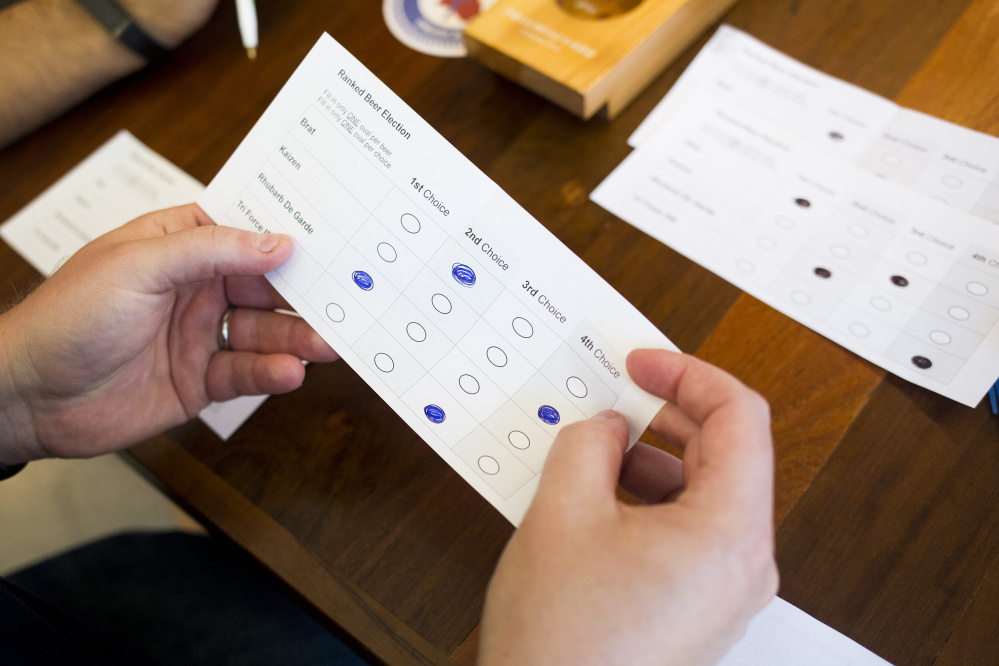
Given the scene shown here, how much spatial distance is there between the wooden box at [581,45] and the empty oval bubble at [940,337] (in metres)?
0.37

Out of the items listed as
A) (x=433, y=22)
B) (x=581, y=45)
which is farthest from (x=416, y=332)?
(x=433, y=22)

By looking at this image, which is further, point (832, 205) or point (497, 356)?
point (832, 205)

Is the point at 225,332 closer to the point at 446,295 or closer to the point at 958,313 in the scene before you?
the point at 446,295

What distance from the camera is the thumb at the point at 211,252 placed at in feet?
1.63

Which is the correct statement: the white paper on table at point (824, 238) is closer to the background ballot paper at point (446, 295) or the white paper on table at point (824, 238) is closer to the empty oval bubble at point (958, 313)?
the empty oval bubble at point (958, 313)

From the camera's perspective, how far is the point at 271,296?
65 centimetres

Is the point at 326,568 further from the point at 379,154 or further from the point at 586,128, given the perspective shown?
the point at 586,128

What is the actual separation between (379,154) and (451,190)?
67mm

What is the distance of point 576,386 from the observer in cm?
46

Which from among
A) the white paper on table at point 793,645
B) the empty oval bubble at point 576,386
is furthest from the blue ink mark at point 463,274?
the white paper on table at point 793,645

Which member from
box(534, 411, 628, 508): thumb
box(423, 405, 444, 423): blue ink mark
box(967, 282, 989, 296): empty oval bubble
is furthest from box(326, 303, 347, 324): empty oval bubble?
box(967, 282, 989, 296): empty oval bubble

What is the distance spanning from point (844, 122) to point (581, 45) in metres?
0.28

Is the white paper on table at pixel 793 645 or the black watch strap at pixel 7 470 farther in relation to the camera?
the black watch strap at pixel 7 470

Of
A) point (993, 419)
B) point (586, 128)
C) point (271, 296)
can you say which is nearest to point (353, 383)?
point (271, 296)
